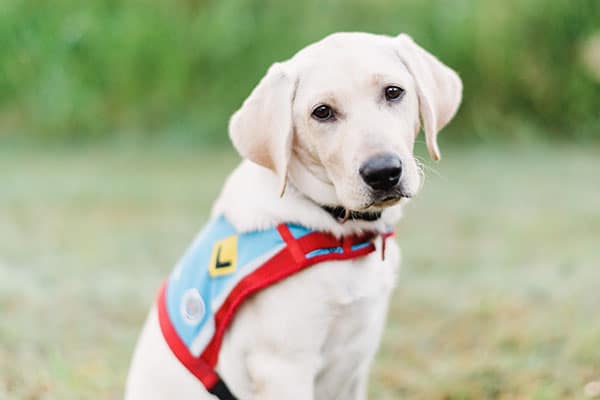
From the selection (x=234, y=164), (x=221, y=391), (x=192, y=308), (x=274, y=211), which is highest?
(x=274, y=211)

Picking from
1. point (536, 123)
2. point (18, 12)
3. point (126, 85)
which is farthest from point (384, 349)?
point (18, 12)

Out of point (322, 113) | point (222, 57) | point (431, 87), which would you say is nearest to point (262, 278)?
point (322, 113)

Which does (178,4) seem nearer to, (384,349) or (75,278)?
(75,278)

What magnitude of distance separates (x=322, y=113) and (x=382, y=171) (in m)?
0.29

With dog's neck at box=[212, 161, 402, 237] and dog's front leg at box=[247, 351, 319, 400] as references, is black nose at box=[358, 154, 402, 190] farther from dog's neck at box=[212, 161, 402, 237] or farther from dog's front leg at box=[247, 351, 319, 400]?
dog's front leg at box=[247, 351, 319, 400]

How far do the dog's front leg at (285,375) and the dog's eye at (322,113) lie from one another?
0.76 m

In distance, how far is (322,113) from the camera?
8.41ft

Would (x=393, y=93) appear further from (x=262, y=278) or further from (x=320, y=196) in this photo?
(x=262, y=278)

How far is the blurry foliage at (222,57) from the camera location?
813cm

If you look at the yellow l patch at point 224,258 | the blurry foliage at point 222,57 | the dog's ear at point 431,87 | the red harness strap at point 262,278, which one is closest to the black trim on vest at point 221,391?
the red harness strap at point 262,278

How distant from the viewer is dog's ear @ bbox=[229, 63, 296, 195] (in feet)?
8.39

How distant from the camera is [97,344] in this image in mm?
4324

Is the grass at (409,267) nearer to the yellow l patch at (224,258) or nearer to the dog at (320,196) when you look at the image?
the dog at (320,196)

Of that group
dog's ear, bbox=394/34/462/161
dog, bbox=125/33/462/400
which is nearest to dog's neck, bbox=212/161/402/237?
dog, bbox=125/33/462/400
